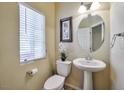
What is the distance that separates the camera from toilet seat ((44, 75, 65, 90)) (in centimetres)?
186

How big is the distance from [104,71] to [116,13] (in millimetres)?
938

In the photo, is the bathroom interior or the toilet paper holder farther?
the toilet paper holder

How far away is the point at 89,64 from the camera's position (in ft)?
6.61

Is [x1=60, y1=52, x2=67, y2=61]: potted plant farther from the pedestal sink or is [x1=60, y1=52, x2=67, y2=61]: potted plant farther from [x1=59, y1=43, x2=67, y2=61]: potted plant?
the pedestal sink

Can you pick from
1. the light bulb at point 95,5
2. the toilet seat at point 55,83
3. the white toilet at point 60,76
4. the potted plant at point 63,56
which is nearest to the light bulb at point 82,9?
the light bulb at point 95,5

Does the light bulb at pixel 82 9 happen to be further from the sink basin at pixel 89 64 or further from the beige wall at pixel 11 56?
the sink basin at pixel 89 64

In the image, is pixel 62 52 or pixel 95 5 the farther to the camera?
pixel 62 52

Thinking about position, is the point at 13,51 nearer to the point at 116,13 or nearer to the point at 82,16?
the point at 82,16

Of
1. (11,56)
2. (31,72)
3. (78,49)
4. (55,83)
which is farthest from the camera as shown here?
(78,49)

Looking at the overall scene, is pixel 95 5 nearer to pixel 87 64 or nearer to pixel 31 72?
pixel 87 64

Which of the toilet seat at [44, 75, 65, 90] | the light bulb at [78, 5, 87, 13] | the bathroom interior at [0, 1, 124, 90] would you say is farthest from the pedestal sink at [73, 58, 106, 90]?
the light bulb at [78, 5, 87, 13]

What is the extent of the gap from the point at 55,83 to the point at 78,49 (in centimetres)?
72

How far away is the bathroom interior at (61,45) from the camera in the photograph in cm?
157

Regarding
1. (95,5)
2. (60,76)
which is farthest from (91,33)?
(60,76)
